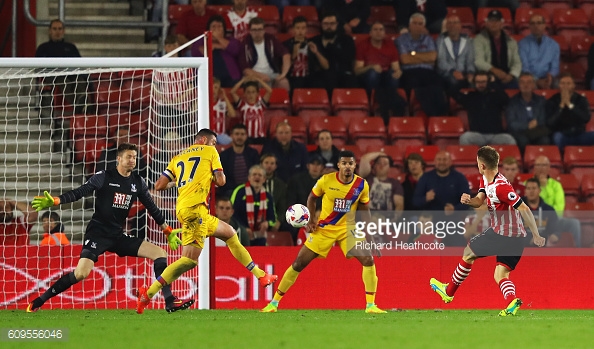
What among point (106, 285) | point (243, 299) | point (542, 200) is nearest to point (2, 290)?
point (106, 285)

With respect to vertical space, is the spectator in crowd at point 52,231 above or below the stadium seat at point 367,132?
below

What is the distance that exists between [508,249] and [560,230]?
3394mm

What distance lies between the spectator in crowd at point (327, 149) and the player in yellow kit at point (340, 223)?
3.04 metres

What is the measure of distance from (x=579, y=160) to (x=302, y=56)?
448cm

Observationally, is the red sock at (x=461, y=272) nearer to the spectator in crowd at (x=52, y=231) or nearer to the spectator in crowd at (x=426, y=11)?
the spectator in crowd at (x=52, y=231)

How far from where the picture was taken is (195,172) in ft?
37.0

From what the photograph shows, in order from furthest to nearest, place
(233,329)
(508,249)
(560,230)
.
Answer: (560,230) → (508,249) → (233,329)

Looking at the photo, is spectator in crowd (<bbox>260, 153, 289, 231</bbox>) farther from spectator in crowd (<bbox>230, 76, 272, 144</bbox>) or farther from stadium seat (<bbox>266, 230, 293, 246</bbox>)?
spectator in crowd (<bbox>230, 76, 272, 144</bbox>)

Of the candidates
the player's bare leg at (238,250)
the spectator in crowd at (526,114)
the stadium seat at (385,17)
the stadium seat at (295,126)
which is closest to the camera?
the player's bare leg at (238,250)

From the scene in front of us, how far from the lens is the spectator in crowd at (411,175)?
14.6 m

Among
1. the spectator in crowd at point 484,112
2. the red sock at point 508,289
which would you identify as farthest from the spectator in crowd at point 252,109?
the red sock at point 508,289

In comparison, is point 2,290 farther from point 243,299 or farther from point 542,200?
point 542,200

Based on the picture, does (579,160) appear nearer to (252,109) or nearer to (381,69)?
(381,69)

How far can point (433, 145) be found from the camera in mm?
16172
